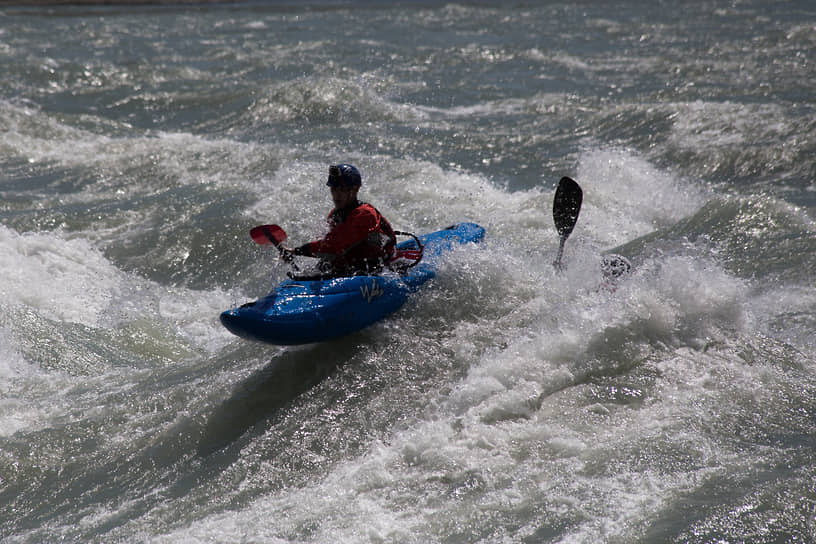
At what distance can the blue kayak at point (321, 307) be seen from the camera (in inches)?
192

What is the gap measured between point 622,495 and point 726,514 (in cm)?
44

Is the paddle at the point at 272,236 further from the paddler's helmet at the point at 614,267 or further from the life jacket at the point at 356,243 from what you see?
the paddler's helmet at the point at 614,267

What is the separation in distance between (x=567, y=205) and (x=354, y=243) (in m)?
1.94

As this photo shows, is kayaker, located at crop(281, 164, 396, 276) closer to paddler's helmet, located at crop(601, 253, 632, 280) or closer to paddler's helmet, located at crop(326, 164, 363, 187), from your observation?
paddler's helmet, located at crop(326, 164, 363, 187)

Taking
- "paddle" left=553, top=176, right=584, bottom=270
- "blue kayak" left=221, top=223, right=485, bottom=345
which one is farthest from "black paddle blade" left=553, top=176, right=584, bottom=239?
"blue kayak" left=221, top=223, right=485, bottom=345

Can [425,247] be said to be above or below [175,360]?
above

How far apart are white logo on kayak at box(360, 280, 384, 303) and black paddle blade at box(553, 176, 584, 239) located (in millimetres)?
1708

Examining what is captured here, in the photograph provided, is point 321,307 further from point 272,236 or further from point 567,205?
point 567,205

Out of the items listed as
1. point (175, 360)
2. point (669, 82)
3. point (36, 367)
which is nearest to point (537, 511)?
point (175, 360)

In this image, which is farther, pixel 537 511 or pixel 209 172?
pixel 209 172

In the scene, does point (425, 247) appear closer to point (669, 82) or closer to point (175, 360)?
point (175, 360)

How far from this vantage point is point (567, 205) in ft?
20.8

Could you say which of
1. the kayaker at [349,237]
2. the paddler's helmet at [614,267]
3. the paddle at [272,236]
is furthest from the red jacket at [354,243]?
the paddler's helmet at [614,267]

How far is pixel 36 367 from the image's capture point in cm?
568
